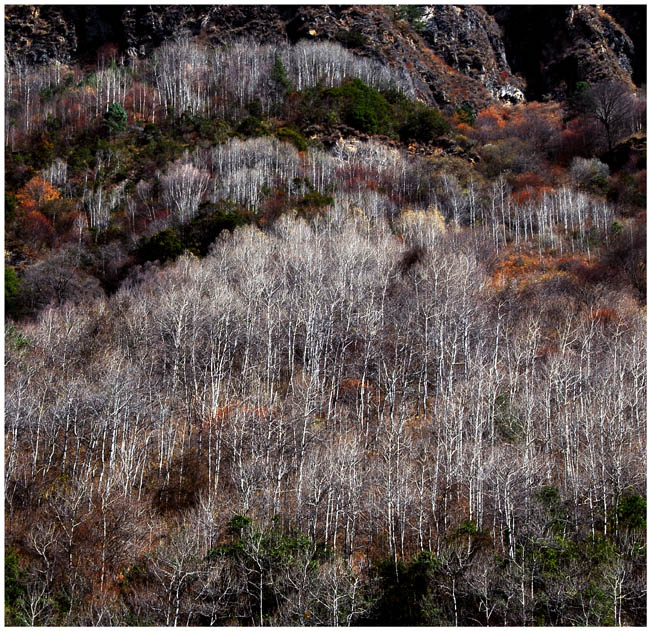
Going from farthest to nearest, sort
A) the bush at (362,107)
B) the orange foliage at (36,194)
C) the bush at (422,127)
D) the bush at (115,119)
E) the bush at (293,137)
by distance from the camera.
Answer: the bush at (422,127), the bush at (115,119), the bush at (362,107), the bush at (293,137), the orange foliage at (36,194)

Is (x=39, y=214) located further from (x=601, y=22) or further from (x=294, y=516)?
(x=601, y=22)

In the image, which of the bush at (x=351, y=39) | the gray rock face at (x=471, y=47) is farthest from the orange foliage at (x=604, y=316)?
the gray rock face at (x=471, y=47)

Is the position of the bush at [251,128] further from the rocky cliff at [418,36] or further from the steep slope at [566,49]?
the steep slope at [566,49]

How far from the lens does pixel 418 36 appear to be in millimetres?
102688

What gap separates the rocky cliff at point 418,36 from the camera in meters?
91.2

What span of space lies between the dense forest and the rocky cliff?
74.5 feet

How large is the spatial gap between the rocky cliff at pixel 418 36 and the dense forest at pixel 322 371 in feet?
74.5

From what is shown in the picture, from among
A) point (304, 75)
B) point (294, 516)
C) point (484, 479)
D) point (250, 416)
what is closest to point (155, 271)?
point (250, 416)

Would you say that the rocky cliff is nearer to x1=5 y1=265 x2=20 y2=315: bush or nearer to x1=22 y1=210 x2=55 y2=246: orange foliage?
x1=22 y1=210 x2=55 y2=246: orange foliage

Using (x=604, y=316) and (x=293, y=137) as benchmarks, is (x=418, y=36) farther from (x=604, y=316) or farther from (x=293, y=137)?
(x=604, y=316)

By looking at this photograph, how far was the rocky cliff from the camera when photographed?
91188mm

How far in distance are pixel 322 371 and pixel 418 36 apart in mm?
81389

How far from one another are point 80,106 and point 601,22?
80.5 meters

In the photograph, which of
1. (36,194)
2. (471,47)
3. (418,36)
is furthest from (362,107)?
(471,47)
